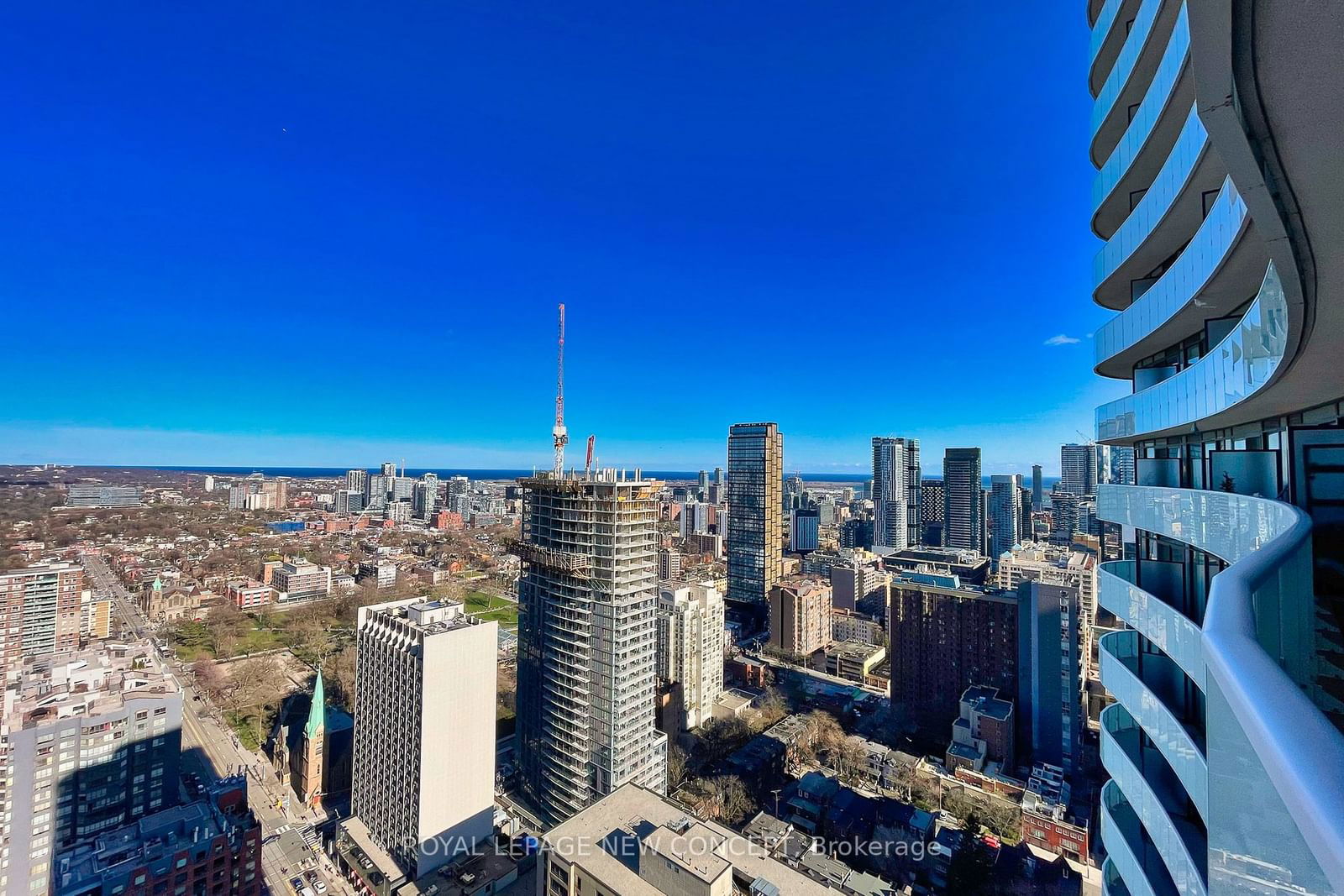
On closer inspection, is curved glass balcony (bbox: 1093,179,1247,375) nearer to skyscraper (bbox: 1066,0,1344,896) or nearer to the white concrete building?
skyscraper (bbox: 1066,0,1344,896)

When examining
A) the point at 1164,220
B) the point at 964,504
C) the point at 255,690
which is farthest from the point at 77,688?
the point at 964,504

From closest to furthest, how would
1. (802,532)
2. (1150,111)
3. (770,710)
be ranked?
(1150,111) < (770,710) < (802,532)

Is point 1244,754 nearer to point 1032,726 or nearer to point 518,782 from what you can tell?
point 518,782

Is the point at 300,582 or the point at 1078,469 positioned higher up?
the point at 1078,469

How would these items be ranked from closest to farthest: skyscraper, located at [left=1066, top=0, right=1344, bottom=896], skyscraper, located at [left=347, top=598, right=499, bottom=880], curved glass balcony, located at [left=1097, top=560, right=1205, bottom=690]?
skyscraper, located at [left=1066, top=0, right=1344, bottom=896] → curved glass balcony, located at [left=1097, top=560, right=1205, bottom=690] → skyscraper, located at [left=347, top=598, right=499, bottom=880]

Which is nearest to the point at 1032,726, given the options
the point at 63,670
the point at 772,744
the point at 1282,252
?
the point at 772,744

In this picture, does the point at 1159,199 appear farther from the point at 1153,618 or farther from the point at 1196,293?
the point at 1153,618

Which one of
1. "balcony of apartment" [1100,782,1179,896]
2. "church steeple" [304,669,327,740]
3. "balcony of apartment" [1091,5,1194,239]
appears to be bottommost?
"church steeple" [304,669,327,740]

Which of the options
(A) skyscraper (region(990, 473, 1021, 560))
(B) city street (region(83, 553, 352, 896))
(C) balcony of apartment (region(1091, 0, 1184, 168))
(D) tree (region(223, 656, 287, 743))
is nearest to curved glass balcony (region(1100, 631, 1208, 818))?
(C) balcony of apartment (region(1091, 0, 1184, 168))
